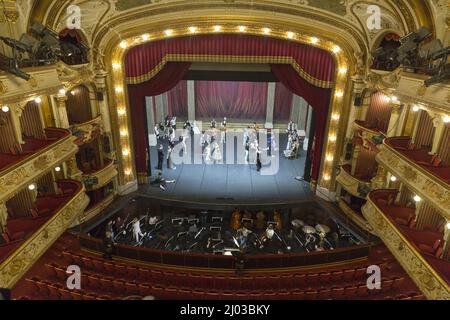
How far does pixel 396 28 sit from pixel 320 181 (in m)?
7.18

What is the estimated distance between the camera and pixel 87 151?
14.8 meters

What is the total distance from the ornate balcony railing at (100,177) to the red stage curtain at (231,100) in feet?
32.2

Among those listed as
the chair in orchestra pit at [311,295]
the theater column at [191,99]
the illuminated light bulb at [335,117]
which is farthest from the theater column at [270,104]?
the chair in orchestra pit at [311,295]

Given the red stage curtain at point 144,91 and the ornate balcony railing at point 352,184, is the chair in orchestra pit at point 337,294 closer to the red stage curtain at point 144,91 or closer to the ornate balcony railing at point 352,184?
the ornate balcony railing at point 352,184

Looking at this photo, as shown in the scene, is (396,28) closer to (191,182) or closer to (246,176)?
(246,176)

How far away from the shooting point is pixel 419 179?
8391 millimetres

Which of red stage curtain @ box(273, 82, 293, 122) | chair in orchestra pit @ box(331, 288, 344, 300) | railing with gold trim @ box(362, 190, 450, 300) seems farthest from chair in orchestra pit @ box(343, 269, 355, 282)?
red stage curtain @ box(273, 82, 293, 122)

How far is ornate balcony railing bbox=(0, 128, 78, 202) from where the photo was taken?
8.15m

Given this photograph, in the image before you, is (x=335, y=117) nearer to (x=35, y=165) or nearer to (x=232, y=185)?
(x=232, y=185)

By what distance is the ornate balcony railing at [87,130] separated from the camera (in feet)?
42.0

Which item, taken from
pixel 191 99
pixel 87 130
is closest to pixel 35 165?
pixel 87 130

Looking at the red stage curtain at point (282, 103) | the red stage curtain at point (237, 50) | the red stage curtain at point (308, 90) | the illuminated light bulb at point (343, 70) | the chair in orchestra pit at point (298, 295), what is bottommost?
the chair in orchestra pit at point (298, 295)

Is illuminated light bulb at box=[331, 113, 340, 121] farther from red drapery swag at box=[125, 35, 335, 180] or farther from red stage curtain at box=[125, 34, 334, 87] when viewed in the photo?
red stage curtain at box=[125, 34, 334, 87]

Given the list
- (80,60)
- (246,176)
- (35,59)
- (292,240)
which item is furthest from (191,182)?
(35,59)
